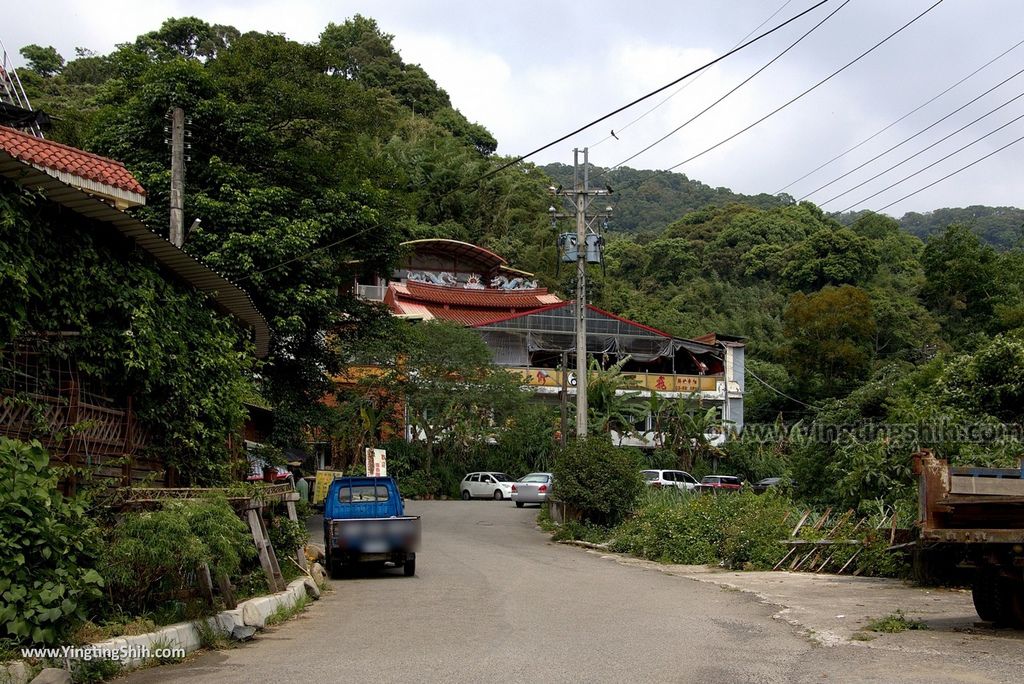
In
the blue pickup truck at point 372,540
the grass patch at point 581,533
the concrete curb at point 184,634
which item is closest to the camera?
the concrete curb at point 184,634

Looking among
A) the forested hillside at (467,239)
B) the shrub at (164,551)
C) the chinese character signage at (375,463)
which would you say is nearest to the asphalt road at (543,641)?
the shrub at (164,551)

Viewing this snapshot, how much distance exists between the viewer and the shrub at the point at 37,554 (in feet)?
25.5

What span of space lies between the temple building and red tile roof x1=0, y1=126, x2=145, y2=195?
1380 inches

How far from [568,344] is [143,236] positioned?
149ft

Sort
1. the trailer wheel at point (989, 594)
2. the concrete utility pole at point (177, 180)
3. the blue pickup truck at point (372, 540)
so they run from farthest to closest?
1. the concrete utility pole at point (177, 180)
2. the blue pickup truck at point (372, 540)
3. the trailer wheel at point (989, 594)

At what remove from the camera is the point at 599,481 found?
28.7 m

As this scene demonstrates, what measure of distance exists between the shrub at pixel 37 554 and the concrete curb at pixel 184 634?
45 cm

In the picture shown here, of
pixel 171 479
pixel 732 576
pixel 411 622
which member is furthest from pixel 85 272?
pixel 732 576

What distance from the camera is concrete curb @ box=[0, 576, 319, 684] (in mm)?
7367

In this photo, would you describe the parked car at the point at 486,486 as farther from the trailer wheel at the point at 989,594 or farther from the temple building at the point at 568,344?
the trailer wheel at the point at 989,594

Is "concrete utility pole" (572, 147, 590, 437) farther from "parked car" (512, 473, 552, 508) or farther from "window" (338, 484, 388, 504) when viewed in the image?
"window" (338, 484, 388, 504)

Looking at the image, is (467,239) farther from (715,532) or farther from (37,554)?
(37,554)

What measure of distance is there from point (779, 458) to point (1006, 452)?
121 ft

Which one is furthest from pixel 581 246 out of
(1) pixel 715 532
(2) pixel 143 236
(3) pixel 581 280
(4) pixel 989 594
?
(4) pixel 989 594
